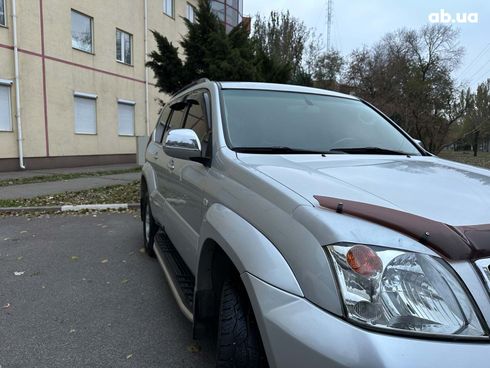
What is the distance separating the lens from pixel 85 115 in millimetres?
17953

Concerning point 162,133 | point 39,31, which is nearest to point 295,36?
point 39,31

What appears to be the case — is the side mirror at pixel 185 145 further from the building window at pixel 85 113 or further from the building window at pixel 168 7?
the building window at pixel 168 7

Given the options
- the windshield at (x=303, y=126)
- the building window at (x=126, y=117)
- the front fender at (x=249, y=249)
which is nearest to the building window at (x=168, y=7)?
the building window at (x=126, y=117)

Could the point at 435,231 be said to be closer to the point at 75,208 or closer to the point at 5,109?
the point at 75,208

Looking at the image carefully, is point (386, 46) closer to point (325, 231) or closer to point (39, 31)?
point (39, 31)

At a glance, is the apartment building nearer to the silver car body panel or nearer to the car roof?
the car roof

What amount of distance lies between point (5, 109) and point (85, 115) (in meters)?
3.50

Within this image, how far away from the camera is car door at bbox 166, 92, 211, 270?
2902 mm

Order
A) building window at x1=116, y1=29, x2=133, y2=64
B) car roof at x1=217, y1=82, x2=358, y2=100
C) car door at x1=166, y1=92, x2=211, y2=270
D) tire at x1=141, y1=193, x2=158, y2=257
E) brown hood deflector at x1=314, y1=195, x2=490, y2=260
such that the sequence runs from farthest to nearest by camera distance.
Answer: building window at x1=116, y1=29, x2=133, y2=64 → tire at x1=141, y1=193, x2=158, y2=257 → car roof at x1=217, y1=82, x2=358, y2=100 → car door at x1=166, y1=92, x2=211, y2=270 → brown hood deflector at x1=314, y1=195, x2=490, y2=260

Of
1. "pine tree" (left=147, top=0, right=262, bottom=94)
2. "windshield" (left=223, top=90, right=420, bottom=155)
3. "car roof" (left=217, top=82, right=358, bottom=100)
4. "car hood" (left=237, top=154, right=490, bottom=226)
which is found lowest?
"car hood" (left=237, top=154, right=490, bottom=226)

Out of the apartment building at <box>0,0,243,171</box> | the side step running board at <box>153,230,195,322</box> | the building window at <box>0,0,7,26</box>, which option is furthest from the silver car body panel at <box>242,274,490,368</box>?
the building window at <box>0,0,7,26</box>

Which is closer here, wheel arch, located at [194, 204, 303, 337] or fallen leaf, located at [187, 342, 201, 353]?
wheel arch, located at [194, 204, 303, 337]

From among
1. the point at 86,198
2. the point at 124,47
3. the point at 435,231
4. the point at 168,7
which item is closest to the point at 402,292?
the point at 435,231

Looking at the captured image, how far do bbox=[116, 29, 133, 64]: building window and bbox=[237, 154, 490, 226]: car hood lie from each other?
18804 mm
